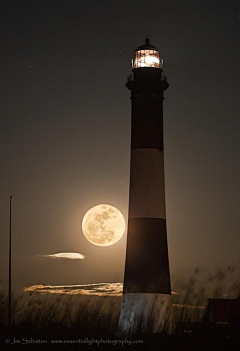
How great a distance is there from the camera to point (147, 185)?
133ft

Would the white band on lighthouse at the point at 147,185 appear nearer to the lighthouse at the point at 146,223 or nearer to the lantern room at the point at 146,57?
the lighthouse at the point at 146,223

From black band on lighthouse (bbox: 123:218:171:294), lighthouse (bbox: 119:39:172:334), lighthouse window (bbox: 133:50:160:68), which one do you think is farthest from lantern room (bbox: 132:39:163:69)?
black band on lighthouse (bbox: 123:218:171:294)

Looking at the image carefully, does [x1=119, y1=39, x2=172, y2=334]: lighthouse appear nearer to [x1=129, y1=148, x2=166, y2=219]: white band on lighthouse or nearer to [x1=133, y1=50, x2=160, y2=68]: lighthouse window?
[x1=129, y1=148, x2=166, y2=219]: white band on lighthouse

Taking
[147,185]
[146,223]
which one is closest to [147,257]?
[146,223]

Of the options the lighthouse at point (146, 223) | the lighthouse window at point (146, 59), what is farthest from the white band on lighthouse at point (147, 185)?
the lighthouse window at point (146, 59)

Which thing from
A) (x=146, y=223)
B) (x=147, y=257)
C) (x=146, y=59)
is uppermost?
(x=146, y=59)

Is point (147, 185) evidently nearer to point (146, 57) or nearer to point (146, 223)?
point (146, 223)

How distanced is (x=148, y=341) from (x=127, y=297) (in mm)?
26005

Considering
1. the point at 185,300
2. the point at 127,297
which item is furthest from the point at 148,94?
the point at 185,300

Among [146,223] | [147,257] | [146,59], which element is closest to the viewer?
[146,223]

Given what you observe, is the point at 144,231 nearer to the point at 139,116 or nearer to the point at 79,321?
the point at 139,116

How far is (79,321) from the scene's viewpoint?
1586 cm

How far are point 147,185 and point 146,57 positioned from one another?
23.8 ft

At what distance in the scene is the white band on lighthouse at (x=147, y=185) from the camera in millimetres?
40031
